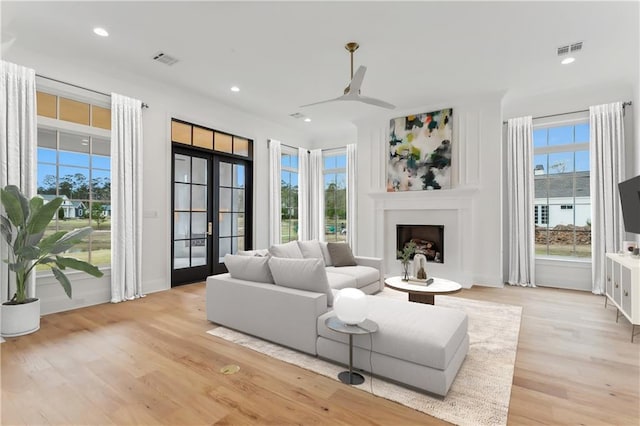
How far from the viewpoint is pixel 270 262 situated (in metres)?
3.08

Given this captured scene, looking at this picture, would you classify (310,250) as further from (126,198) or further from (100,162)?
(100,162)

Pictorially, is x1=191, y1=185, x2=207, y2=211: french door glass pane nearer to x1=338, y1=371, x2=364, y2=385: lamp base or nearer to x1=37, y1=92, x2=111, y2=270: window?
x1=37, y1=92, x2=111, y2=270: window

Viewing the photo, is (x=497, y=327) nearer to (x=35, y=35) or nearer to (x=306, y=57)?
(x=306, y=57)

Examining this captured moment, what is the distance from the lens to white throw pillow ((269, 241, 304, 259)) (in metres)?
4.06

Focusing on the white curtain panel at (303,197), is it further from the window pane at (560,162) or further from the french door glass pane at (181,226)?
the window pane at (560,162)

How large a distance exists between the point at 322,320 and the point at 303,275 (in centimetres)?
43

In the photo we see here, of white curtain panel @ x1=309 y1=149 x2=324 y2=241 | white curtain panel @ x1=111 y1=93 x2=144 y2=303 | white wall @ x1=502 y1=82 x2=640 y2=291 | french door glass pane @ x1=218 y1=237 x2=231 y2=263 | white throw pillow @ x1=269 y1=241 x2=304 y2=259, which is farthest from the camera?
white curtain panel @ x1=309 y1=149 x2=324 y2=241


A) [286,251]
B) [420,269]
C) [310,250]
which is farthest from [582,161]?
[286,251]

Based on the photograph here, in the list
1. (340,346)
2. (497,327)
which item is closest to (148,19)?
(340,346)

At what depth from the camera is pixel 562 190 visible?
17.9 ft

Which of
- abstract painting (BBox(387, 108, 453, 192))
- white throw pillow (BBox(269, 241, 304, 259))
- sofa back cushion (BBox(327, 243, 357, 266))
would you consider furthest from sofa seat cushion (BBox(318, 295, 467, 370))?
abstract painting (BBox(387, 108, 453, 192))

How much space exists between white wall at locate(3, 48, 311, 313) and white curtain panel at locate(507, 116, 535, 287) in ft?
16.2

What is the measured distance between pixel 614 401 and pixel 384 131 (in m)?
5.18

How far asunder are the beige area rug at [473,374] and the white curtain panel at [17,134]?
7.87 ft
